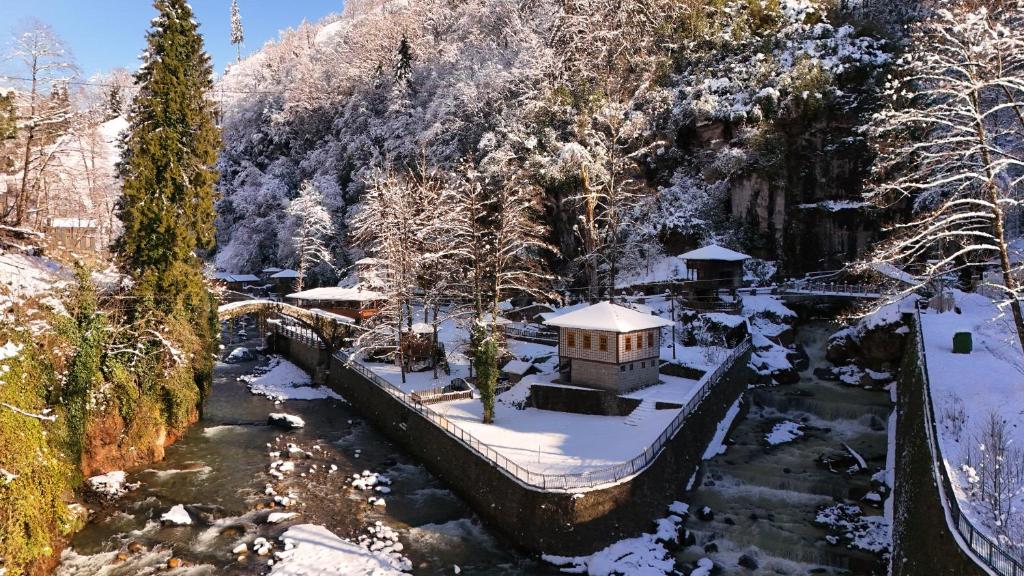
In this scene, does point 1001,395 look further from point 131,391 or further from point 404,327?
point 131,391

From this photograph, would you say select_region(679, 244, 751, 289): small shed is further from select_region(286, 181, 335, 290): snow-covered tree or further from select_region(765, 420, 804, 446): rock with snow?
select_region(286, 181, 335, 290): snow-covered tree

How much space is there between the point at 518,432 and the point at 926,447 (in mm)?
14915

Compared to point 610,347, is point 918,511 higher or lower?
lower

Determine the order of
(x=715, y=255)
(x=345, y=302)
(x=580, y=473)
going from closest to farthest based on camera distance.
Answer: (x=580, y=473) < (x=715, y=255) < (x=345, y=302)

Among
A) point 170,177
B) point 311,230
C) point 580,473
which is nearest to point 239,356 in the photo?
point 311,230

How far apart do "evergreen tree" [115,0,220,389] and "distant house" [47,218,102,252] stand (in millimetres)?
3244

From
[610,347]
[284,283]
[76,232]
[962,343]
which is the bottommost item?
[610,347]

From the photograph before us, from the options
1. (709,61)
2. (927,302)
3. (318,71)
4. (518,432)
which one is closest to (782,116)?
(709,61)

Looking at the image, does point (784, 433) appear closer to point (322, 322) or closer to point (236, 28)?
point (322, 322)

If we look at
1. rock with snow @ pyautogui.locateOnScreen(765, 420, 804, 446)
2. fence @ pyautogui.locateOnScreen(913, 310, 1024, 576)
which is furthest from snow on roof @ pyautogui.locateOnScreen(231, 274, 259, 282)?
fence @ pyautogui.locateOnScreen(913, 310, 1024, 576)

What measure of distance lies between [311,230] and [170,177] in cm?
3628

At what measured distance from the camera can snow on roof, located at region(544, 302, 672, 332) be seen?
1083 inches

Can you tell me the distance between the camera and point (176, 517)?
21.4 metres

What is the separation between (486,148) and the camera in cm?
5509
